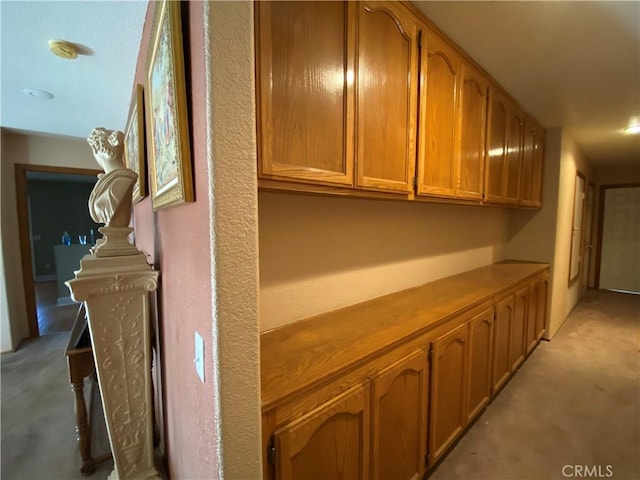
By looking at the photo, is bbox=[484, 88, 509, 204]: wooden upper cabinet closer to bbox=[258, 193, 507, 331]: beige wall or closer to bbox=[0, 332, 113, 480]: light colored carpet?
bbox=[258, 193, 507, 331]: beige wall

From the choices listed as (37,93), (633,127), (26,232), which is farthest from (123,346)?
(633,127)

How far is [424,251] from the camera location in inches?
85.6

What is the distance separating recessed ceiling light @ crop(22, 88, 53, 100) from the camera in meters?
2.12

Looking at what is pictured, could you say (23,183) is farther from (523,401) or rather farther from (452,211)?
(523,401)

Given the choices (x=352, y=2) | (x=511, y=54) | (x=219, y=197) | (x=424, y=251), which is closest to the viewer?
(x=219, y=197)

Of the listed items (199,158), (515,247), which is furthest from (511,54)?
(515,247)

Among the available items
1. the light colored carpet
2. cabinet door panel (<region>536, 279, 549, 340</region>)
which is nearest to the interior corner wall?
cabinet door panel (<region>536, 279, 549, 340</region>)

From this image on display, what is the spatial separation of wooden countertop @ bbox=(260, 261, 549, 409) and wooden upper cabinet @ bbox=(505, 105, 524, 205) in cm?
87

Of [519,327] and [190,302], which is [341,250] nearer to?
[190,302]

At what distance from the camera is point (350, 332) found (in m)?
1.29

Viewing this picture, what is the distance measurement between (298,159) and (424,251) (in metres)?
1.49

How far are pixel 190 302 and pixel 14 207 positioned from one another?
384 cm

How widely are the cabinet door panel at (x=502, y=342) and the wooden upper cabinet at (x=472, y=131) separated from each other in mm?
839

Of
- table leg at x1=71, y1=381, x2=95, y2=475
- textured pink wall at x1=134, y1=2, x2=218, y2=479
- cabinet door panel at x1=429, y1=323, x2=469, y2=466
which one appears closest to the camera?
textured pink wall at x1=134, y1=2, x2=218, y2=479
